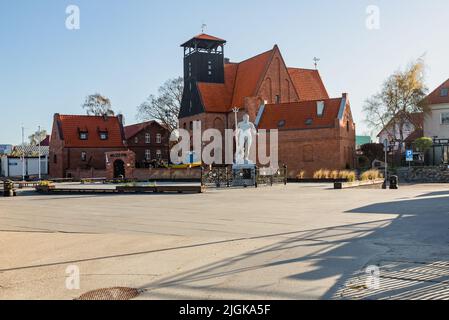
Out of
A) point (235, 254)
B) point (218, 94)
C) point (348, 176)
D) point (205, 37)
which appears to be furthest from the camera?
point (218, 94)

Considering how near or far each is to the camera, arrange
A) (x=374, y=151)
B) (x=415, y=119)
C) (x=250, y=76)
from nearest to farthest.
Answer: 1. (x=374, y=151)
2. (x=415, y=119)
3. (x=250, y=76)

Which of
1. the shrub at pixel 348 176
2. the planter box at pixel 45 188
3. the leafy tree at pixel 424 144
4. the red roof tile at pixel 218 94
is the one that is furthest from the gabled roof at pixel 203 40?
the planter box at pixel 45 188

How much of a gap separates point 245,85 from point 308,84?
10480 millimetres

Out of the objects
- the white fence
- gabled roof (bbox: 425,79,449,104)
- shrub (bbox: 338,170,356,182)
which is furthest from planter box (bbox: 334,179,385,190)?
the white fence

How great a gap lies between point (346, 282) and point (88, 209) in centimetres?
1458

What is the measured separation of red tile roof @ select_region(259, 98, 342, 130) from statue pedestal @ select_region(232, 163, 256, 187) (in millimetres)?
17821

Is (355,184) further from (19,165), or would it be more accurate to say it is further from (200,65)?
(19,165)

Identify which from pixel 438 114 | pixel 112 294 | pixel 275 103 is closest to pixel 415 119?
pixel 438 114

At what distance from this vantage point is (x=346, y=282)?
257 inches

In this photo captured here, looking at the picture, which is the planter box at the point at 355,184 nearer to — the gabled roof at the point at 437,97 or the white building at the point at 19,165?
the gabled roof at the point at 437,97

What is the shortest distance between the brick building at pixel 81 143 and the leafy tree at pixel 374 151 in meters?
33.4

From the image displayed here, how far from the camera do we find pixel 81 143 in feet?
222

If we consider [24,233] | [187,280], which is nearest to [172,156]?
[24,233]
